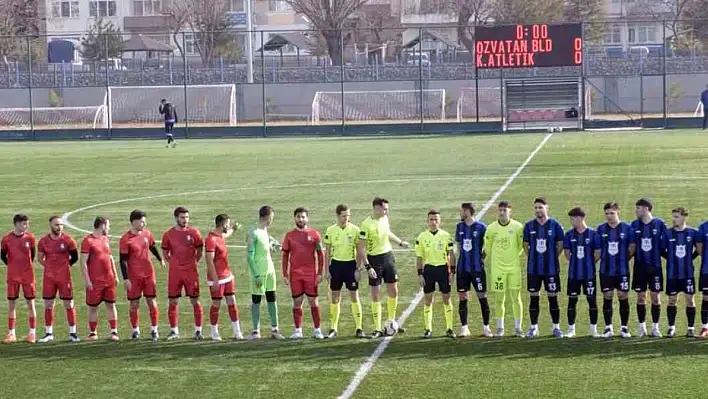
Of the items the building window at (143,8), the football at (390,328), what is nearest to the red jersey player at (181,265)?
the football at (390,328)

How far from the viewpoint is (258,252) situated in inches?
604

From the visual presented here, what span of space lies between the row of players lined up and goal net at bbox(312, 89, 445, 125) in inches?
2085

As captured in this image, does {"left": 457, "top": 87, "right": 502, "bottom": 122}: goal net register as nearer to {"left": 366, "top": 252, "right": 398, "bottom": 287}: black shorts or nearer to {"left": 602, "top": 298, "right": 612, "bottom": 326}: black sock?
{"left": 366, "top": 252, "right": 398, "bottom": 287}: black shorts

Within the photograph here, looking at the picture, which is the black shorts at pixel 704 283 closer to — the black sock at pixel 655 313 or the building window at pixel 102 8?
the black sock at pixel 655 313

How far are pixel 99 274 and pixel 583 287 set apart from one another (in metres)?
5.98

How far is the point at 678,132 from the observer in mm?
53062

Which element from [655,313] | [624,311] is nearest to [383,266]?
[624,311]

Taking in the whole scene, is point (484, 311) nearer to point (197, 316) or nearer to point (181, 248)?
point (197, 316)

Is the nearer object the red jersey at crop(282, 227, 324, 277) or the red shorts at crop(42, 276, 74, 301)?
the red jersey at crop(282, 227, 324, 277)

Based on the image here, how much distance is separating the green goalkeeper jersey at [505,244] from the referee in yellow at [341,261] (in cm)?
168

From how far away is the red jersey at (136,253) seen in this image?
15.4 m

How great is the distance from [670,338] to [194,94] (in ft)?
199

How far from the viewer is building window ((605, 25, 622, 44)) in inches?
3890

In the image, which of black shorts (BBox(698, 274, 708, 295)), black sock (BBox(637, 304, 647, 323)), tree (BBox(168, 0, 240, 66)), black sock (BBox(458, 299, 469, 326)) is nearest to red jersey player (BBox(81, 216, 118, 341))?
black sock (BBox(458, 299, 469, 326))
